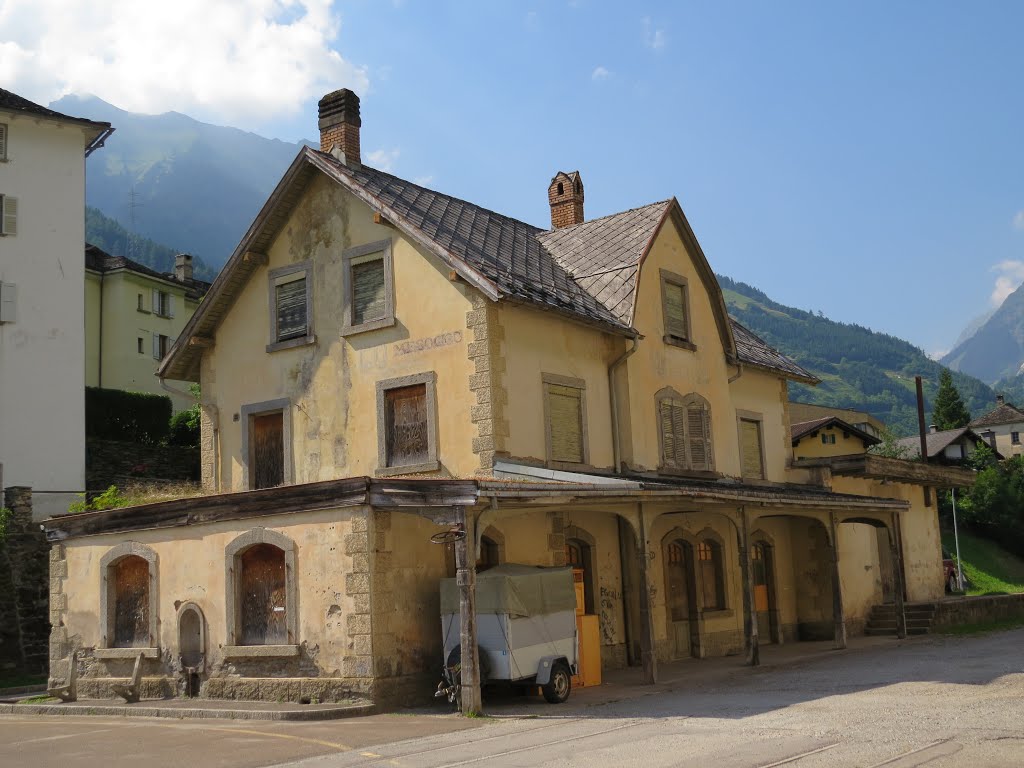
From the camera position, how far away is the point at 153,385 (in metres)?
52.1

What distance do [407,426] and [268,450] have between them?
3636 mm

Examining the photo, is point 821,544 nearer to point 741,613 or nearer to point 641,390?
point 741,613

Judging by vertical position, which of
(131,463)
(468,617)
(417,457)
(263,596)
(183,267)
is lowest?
(468,617)

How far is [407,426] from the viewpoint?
65.7ft

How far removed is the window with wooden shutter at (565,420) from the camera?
20.1 meters

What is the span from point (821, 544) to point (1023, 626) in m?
6.07

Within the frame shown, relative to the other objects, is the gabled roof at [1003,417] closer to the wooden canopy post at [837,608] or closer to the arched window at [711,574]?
the arched window at [711,574]

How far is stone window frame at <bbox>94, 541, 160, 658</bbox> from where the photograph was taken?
18453mm

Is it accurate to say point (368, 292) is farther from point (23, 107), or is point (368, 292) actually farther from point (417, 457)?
point (23, 107)

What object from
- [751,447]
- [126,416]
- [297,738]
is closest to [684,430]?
[751,447]

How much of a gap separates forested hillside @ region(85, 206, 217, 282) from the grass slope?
125 meters

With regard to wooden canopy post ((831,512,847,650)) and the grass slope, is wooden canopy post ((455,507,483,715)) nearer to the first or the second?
wooden canopy post ((831,512,847,650))

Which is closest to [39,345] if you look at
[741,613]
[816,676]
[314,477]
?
[314,477]

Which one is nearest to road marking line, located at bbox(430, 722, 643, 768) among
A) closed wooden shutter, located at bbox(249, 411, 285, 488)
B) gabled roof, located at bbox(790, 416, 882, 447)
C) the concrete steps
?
closed wooden shutter, located at bbox(249, 411, 285, 488)
